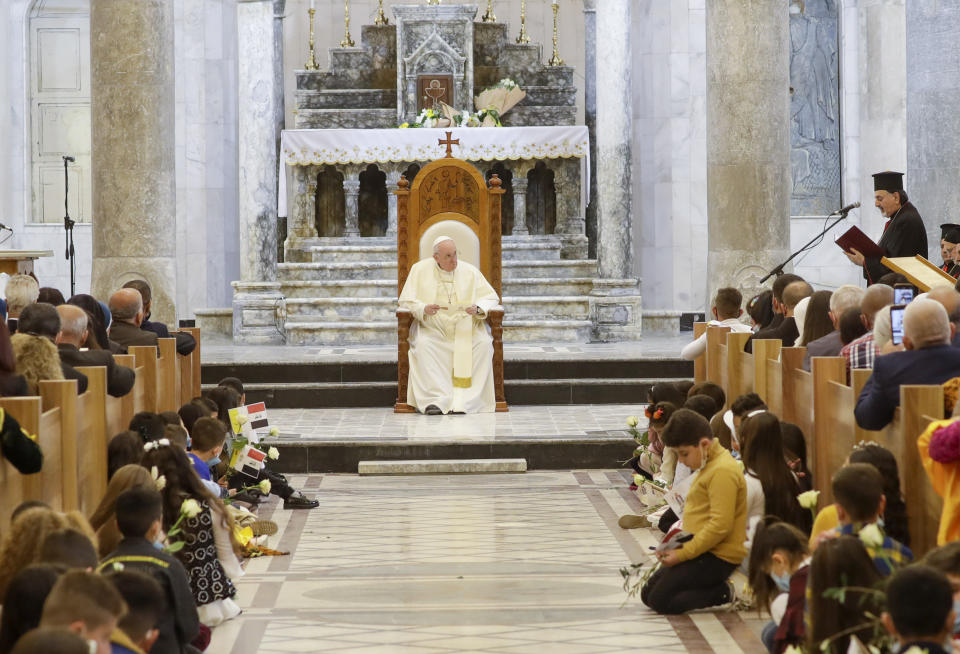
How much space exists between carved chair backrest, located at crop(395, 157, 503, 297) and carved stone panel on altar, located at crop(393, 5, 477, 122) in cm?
490

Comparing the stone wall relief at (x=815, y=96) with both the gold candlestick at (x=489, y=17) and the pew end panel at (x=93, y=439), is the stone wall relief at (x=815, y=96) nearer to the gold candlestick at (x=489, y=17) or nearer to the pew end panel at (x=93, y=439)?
the gold candlestick at (x=489, y=17)

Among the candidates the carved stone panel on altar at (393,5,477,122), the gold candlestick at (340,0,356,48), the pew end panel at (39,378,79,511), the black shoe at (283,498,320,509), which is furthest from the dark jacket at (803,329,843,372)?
the gold candlestick at (340,0,356,48)

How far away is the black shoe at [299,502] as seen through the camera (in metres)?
8.12

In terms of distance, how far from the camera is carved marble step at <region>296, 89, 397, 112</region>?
1661cm

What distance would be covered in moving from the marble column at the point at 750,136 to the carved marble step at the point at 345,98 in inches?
228

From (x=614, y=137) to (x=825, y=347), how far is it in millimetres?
8738

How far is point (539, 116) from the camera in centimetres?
1648

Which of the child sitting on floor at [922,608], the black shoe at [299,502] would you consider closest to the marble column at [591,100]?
the black shoe at [299,502]

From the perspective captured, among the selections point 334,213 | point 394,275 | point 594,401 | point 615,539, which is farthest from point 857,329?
point 334,213

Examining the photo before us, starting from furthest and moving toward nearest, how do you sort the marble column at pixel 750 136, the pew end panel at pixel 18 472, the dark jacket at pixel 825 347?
the marble column at pixel 750 136 → the dark jacket at pixel 825 347 → the pew end panel at pixel 18 472

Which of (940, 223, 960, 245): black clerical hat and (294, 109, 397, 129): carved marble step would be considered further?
(294, 109, 397, 129): carved marble step

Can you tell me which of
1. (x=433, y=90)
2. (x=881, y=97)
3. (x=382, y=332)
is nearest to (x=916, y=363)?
(x=382, y=332)

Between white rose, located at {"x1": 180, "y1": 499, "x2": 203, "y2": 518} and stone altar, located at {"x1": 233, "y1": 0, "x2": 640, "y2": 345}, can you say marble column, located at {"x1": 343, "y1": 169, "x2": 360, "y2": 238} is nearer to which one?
stone altar, located at {"x1": 233, "y1": 0, "x2": 640, "y2": 345}

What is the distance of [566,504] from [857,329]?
7.89ft
